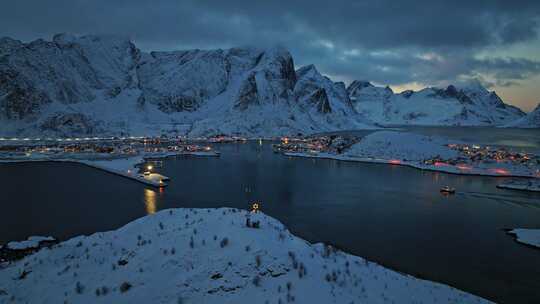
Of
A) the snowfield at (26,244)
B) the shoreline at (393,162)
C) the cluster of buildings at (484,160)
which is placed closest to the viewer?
the snowfield at (26,244)

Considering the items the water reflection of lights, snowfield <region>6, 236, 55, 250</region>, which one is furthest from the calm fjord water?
snowfield <region>6, 236, 55, 250</region>

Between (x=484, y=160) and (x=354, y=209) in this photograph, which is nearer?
(x=354, y=209)

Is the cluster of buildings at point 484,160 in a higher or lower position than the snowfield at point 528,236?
higher

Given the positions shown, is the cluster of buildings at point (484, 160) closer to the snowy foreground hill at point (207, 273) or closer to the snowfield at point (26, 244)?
the snowy foreground hill at point (207, 273)

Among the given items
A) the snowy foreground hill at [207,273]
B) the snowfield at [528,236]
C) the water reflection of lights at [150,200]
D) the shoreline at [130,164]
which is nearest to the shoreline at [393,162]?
the shoreline at [130,164]

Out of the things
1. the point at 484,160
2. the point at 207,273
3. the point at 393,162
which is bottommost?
the point at 393,162

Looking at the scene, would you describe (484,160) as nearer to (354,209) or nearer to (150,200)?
(354,209)

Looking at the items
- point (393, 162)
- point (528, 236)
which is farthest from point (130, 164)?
point (528, 236)
